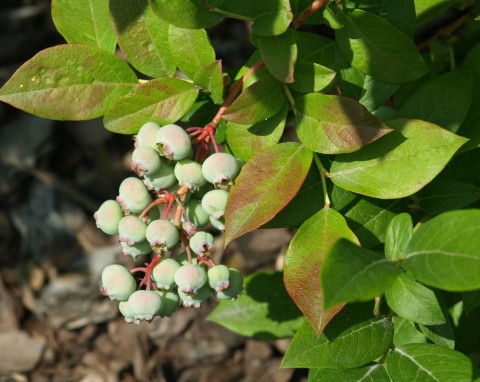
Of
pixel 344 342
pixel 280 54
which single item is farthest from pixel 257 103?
pixel 344 342

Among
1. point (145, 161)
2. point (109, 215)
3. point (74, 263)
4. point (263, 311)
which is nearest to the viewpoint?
point (145, 161)

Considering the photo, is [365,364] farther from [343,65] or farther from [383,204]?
[343,65]

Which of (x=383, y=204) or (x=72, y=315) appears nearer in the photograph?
(x=383, y=204)

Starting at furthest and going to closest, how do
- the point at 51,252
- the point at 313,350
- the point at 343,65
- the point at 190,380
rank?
the point at 51,252 → the point at 190,380 → the point at 343,65 → the point at 313,350

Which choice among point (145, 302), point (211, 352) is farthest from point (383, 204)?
point (211, 352)

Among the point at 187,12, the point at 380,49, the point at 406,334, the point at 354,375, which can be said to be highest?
the point at 187,12

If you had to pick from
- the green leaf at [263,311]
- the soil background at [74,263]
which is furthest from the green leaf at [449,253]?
the soil background at [74,263]

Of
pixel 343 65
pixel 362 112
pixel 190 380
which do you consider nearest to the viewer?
pixel 362 112

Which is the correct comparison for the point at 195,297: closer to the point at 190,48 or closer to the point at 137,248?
the point at 137,248
